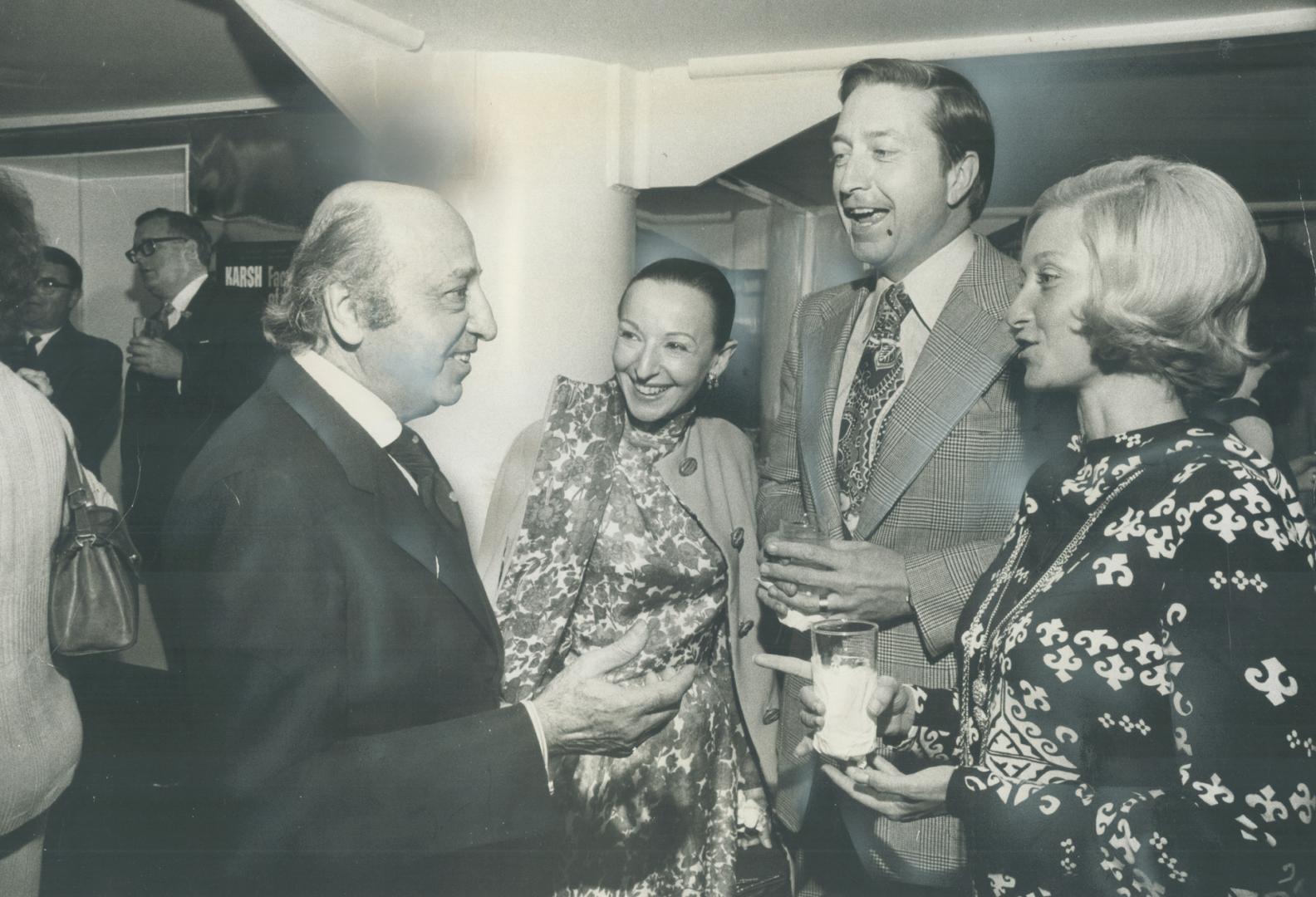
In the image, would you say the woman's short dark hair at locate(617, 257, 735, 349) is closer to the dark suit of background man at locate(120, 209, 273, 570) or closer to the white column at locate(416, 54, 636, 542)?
the white column at locate(416, 54, 636, 542)

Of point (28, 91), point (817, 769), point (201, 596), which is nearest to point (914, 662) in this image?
point (817, 769)

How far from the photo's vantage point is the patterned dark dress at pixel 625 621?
64.6 inches

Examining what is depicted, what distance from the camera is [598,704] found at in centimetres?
142

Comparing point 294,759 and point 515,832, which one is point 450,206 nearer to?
point 294,759

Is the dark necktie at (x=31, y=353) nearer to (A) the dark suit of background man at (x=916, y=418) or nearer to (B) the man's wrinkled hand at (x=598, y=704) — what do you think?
(B) the man's wrinkled hand at (x=598, y=704)

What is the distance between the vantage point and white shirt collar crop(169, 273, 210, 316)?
1.65 metres

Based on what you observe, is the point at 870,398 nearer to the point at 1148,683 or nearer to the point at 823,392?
the point at 823,392

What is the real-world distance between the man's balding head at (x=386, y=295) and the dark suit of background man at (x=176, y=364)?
0.55 ft

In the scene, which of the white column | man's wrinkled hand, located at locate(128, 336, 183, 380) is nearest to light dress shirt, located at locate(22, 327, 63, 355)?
man's wrinkled hand, located at locate(128, 336, 183, 380)

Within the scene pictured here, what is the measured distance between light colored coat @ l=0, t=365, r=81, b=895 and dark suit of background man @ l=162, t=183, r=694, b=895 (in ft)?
0.79

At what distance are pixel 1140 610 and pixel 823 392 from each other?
0.71 m

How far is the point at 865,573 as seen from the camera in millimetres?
1571

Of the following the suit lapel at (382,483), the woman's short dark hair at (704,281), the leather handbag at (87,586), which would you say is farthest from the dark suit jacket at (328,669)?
the woman's short dark hair at (704,281)

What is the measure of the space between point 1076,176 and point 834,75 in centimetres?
54
